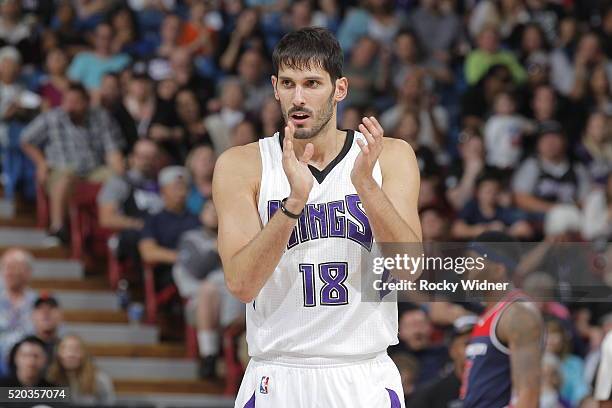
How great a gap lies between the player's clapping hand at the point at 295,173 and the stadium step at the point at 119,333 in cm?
684

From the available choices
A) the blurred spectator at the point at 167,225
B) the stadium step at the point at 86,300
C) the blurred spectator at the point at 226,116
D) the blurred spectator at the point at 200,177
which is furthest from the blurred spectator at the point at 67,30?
the stadium step at the point at 86,300

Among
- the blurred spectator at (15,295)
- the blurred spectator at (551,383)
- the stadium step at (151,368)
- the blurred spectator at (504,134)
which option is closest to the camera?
the blurred spectator at (551,383)

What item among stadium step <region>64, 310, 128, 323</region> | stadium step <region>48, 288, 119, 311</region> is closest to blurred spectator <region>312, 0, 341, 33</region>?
stadium step <region>48, 288, 119, 311</region>

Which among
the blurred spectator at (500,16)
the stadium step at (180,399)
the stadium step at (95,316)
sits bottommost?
the stadium step at (180,399)

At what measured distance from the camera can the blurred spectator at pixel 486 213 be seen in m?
12.0

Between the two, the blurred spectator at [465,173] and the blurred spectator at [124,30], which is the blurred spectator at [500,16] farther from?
the blurred spectator at [124,30]

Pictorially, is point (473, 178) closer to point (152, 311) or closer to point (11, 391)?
point (152, 311)

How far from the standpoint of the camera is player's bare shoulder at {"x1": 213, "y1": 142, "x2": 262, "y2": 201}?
5.59 m

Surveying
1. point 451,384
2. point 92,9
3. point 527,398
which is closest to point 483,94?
point 92,9

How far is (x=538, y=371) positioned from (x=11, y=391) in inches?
115

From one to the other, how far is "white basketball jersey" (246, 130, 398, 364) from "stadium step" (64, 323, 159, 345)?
6418 mm

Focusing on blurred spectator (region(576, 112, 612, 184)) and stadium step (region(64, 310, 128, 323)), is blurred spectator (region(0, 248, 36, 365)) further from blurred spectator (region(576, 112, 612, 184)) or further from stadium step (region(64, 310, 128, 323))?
blurred spectator (region(576, 112, 612, 184))

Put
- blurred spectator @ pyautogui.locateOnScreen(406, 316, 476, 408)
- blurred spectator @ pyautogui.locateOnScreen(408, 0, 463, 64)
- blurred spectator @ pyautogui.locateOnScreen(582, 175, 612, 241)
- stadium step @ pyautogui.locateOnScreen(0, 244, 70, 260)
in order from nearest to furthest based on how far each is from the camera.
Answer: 1. blurred spectator @ pyautogui.locateOnScreen(406, 316, 476, 408)
2. blurred spectator @ pyautogui.locateOnScreen(582, 175, 612, 241)
3. stadium step @ pyautogui.locateOnScreen(0, 244, 70, 260)
4. blurred spectator @ pyautogui.locateOnScreen(408, 0, 463, 64)

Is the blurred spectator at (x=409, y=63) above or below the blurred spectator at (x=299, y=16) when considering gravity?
below
